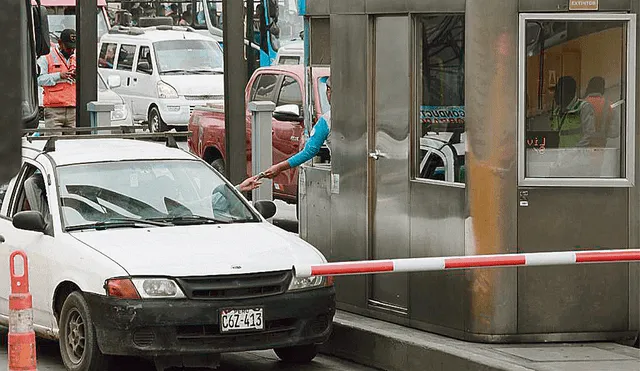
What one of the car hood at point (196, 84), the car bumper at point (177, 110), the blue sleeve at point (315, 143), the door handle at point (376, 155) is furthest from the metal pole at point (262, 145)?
the car hood at point (196, 84)

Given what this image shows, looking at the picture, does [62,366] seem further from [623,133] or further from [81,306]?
[623,133]

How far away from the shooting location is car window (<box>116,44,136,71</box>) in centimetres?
2938

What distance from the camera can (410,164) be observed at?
8781mm

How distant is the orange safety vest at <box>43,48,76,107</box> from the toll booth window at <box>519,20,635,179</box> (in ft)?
37.4

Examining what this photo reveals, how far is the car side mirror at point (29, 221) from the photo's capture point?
26.6 ft

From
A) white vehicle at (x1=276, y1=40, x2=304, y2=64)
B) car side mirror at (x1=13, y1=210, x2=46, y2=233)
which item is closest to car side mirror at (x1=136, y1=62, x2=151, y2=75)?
white vehicle at (x1=276, y1=40, x2=304, y2=64)

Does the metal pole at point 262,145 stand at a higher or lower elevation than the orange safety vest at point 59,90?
lower

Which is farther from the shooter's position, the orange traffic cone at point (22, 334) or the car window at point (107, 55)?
the car window at point (107, 55)

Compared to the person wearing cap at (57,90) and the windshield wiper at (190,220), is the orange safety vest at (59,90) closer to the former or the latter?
the person wearing cap at (57,90)

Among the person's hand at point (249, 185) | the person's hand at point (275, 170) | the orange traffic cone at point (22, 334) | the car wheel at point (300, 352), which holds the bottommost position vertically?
the car wheel at point (300, 352)

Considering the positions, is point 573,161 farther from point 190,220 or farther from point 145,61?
point 145,61

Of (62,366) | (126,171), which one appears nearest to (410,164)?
(126,171)

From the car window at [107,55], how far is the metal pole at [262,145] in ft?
63.1

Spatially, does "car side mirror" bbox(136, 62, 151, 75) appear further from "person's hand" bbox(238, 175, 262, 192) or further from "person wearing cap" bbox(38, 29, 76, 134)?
"person's hand" bbox(238, 175, 262, 192)
